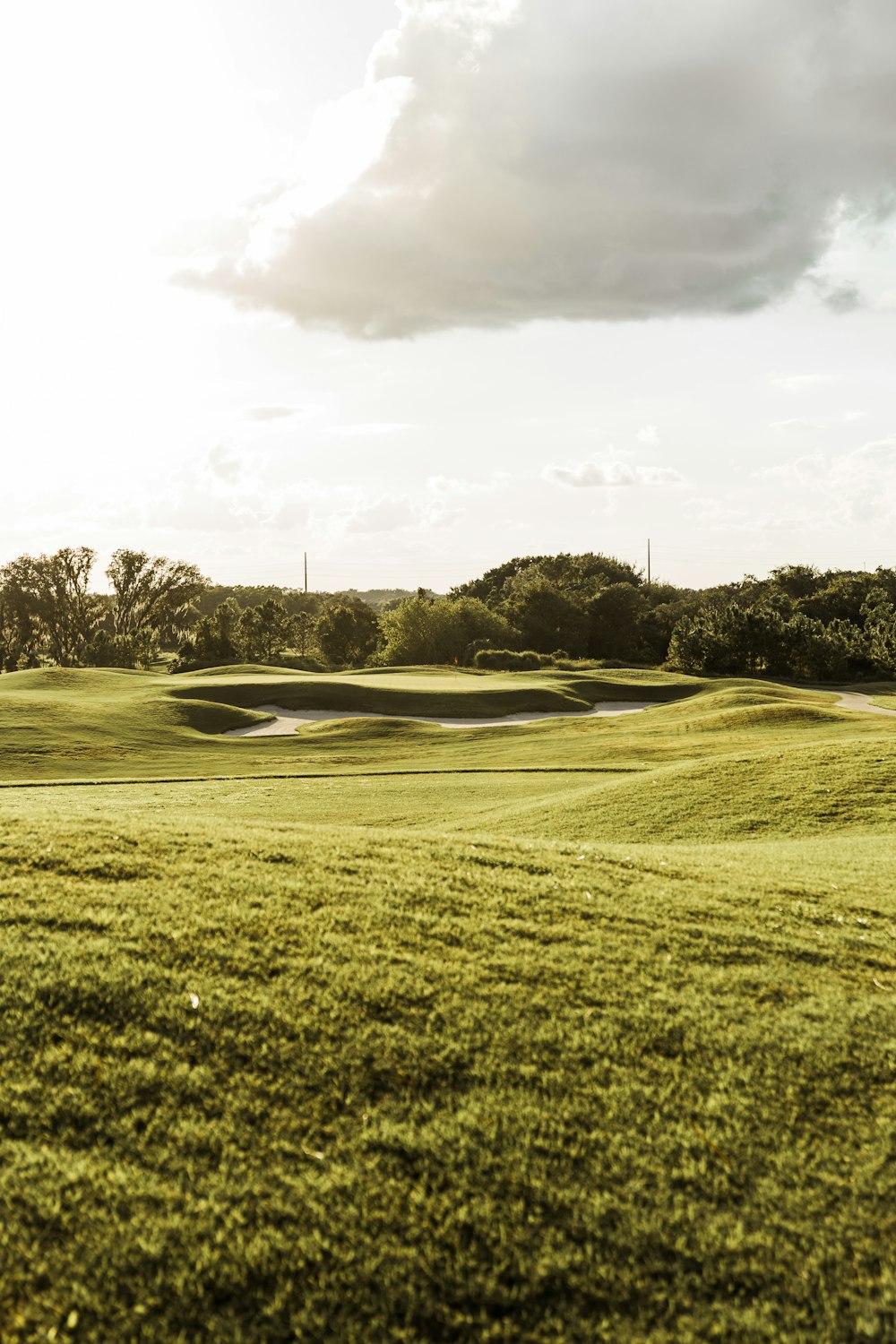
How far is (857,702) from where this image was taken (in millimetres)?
43188

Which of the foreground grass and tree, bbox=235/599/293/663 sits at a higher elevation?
tree, bbox=235/599/293/663

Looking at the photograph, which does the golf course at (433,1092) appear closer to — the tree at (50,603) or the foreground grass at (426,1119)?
the foreground grass at (426,1119)

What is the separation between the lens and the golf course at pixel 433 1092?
3.95 metres

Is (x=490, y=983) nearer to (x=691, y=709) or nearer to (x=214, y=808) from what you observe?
(x=214, y=808)

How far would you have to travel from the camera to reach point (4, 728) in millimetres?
30844

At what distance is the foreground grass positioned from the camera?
3936mm

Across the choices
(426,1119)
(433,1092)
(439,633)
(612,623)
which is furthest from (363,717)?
(612,623)

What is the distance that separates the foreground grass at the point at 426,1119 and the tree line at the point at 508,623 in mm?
54881

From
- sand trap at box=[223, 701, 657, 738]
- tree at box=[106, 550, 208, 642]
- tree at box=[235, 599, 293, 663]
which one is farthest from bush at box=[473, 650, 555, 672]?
tree at box=[106, 550, 208, 642]

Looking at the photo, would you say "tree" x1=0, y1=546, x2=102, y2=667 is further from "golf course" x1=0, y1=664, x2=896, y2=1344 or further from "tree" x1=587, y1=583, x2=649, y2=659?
"golf course" x1=0, y1=664, x2=896, y2=1344

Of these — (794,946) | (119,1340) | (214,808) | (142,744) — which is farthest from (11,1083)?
(142,744)

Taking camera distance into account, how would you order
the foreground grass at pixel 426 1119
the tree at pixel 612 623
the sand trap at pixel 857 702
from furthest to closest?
the tree at pixel 612 623 → the sand trap at pixel 857 702 → the foreground grass at pixel 426 1119

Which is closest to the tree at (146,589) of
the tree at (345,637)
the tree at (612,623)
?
the tree at (345,637)

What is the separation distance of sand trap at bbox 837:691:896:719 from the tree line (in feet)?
35.7
